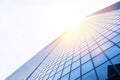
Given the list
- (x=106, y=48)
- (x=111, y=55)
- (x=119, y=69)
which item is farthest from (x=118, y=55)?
(x=106, y=48)

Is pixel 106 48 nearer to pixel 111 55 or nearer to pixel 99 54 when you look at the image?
pixel 99 54

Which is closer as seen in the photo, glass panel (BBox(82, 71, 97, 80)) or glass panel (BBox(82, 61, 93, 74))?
glass panel (BBox(82, 71, 97, 80))

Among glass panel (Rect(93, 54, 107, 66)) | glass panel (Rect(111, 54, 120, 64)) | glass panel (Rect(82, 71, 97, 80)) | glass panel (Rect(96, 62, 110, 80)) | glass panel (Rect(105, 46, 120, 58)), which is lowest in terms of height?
glass panel (Rect(82, 71, 97, 80))

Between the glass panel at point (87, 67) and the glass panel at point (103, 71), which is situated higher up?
the glass panel at point (103, 71)

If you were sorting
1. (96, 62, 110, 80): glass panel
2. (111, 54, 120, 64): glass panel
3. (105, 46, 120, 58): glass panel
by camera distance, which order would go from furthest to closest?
(105, 46, 120, 58): glass panel
(111, 54, 120, 64): glass panel
(96, 62, 110, 80): glass panel

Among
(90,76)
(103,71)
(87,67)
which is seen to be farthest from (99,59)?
(103,71)

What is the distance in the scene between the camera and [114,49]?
12.4m

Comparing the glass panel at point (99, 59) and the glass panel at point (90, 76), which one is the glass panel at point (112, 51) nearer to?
the glass panel at point (99, 59)

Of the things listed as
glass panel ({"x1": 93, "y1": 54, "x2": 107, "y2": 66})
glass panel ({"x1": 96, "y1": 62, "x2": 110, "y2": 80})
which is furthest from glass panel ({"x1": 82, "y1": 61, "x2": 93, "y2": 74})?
glass panel ({"x1": 96, "y1": 62, "x2": 110, "y2": 80})

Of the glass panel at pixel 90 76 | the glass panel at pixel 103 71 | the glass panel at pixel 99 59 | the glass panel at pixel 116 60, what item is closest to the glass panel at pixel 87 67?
the glass panel at pixel 99 59

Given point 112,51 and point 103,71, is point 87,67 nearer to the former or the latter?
point 112,51

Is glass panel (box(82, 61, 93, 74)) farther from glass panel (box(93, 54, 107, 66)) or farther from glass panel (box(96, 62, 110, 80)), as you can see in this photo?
glass panel (box(96, 62, 110, 80))

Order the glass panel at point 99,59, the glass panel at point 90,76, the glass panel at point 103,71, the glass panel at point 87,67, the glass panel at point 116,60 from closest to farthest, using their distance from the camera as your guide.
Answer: the glass panel at point 103,71
the glass panel at point 116,60
the glass panel at point 90,76
the glass panel at point 99,59
the glass panel at point 87,67

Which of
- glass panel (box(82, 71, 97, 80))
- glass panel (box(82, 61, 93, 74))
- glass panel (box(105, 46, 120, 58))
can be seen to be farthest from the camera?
glass panel (box(82, 61, 93, 74))
